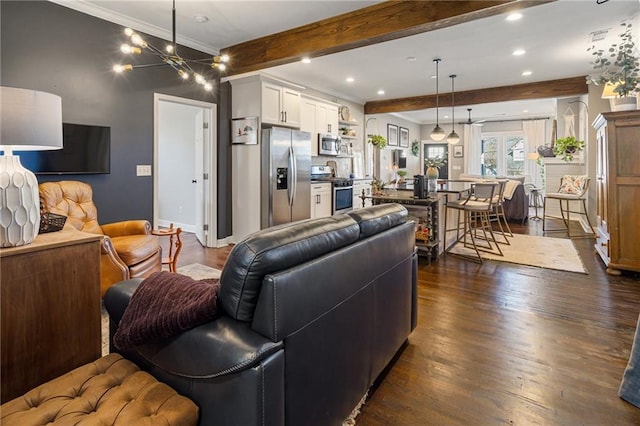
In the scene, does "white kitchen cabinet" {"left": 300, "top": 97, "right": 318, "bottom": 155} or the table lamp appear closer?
the table lamp

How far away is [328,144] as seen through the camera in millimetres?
6578

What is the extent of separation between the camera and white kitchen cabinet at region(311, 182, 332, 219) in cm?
595

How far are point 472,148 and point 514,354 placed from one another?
1012cm

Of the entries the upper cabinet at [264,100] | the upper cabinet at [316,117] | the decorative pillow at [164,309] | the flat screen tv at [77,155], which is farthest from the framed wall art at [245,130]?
the decorative pillow at [164,309]

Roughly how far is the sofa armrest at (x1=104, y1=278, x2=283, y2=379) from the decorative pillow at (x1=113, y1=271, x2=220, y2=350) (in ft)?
0.12

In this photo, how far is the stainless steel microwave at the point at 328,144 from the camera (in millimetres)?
6414

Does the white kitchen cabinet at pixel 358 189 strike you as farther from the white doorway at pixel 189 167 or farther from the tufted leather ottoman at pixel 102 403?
the tufted leather ottoman at pixel 102 403

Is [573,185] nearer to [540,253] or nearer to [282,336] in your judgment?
[540,253]

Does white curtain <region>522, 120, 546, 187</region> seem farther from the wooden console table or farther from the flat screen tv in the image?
the wooden console table

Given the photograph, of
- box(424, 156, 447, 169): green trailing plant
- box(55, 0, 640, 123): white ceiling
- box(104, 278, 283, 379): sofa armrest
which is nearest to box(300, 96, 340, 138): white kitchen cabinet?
box(55, 0, 640, 123): white ceiling

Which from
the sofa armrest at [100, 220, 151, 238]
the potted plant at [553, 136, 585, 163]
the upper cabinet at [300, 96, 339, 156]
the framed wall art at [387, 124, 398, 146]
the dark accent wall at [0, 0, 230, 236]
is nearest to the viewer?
the dark accent wall at [0, 0, 230, 236]

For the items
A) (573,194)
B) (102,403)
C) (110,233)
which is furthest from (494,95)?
(102,403)

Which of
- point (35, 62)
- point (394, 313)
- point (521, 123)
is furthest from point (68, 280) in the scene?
point (521, 123)

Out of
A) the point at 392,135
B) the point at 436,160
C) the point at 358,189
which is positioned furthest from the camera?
the point at 436,160
